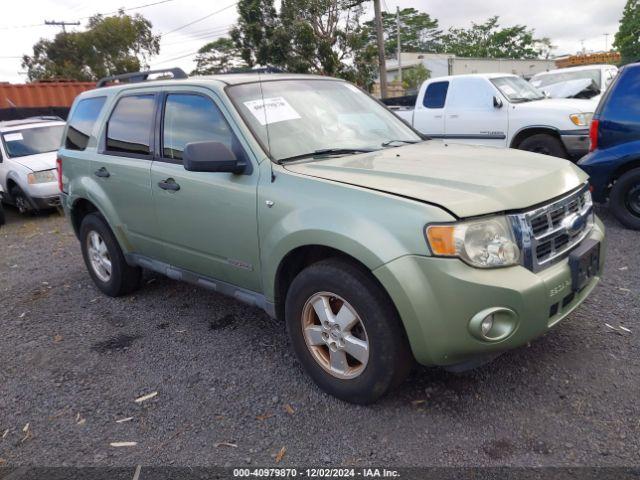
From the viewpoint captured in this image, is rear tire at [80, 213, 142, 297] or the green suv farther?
rear tire at [80, 213, 142, 297]

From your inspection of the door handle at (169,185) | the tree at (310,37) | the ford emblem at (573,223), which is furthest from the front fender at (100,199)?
the tree at (310,37)

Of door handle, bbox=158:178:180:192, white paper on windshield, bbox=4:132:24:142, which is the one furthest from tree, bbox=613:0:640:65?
door handle, bbox=158:178:180:192

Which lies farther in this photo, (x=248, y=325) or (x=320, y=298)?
(x=248, y=325)

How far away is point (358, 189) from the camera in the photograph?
2664mm

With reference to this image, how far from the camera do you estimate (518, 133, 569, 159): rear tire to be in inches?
315

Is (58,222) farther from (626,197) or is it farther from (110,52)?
(110,52)

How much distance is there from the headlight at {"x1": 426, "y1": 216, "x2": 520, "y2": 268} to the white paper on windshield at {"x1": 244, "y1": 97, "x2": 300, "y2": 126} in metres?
1.42

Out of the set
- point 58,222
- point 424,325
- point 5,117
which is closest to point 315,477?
point 424,325

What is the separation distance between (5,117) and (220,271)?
51.1 feet

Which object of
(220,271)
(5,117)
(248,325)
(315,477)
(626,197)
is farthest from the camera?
(5,117)

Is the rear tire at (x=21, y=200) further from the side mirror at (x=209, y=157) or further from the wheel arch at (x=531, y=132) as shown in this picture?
the wheel arch at (x=531, y=132)

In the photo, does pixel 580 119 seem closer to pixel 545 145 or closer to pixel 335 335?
pixel 545 145

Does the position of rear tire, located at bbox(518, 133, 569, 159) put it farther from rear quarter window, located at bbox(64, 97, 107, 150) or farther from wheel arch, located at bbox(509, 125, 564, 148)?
rear quarter window, located at bbox(64, 97, 107, 150)

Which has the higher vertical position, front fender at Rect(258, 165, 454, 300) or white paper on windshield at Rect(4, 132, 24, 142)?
white paper on windshield at Rect(4, 132, 24, 142)
